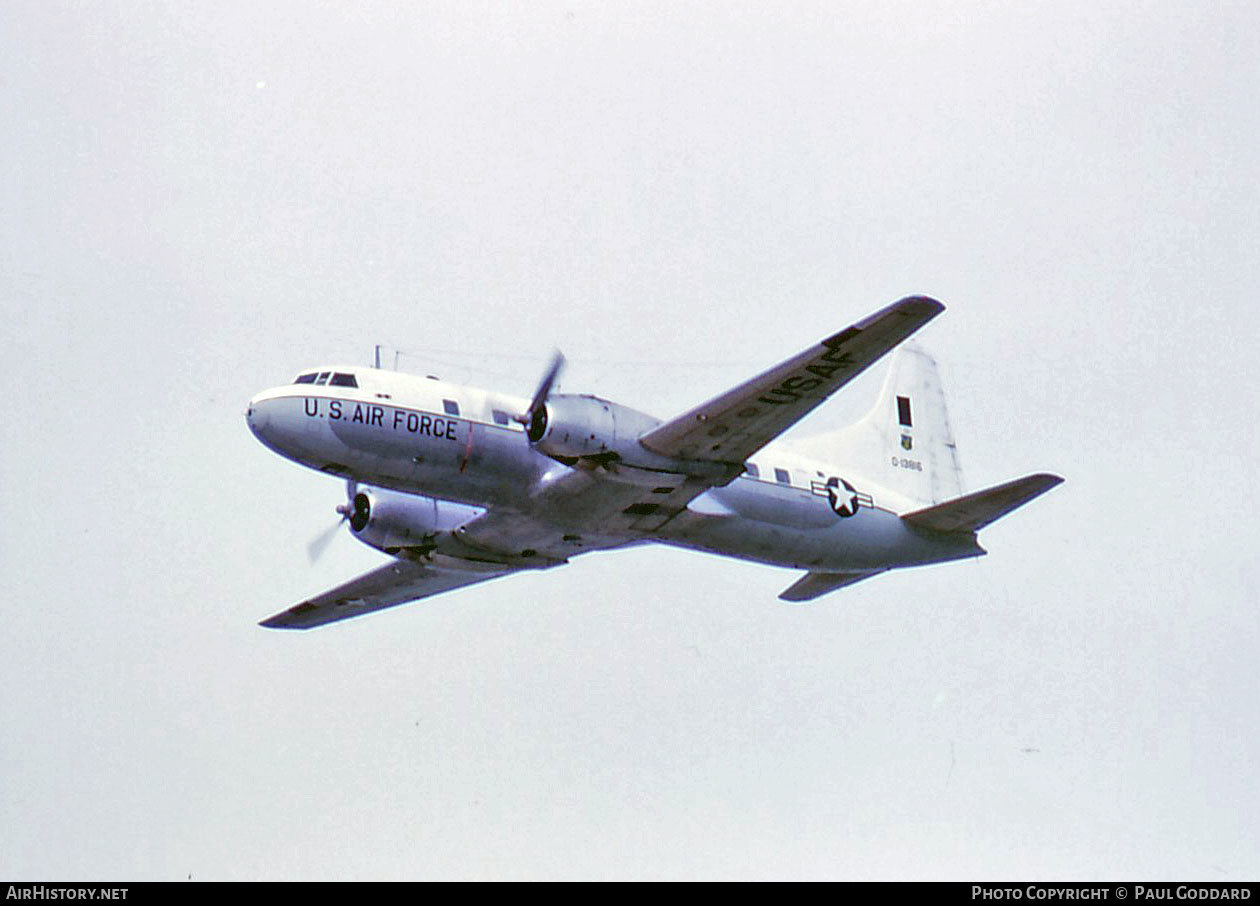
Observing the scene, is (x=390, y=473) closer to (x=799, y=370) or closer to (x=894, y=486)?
(x=799, y=370)

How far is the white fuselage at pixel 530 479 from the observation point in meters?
25.9

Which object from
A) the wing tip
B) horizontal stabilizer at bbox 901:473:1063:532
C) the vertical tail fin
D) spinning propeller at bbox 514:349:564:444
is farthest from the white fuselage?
the wing tip

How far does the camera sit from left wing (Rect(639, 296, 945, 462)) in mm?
24266

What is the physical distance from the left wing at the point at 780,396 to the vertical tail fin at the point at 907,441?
5.46m

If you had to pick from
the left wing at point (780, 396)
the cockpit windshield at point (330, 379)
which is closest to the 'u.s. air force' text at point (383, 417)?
the cockpit windshield at point (330, 379)

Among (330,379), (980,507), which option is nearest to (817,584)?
(980,507)

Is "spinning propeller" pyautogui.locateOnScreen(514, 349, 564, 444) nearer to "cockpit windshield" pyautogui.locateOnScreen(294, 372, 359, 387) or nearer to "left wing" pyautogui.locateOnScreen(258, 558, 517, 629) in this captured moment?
"cockpit windshield" pyautogui.locateOnScreen(294, 372, 359, 387)

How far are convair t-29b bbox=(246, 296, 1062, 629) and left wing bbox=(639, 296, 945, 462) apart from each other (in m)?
0.03

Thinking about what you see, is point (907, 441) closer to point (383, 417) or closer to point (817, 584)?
point (817, 584)

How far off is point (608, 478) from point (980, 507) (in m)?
7.35

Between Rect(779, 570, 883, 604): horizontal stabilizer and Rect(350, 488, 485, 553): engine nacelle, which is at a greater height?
Rect(350, 488, 485, 553): engine nacelle

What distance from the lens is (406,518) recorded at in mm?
29984
